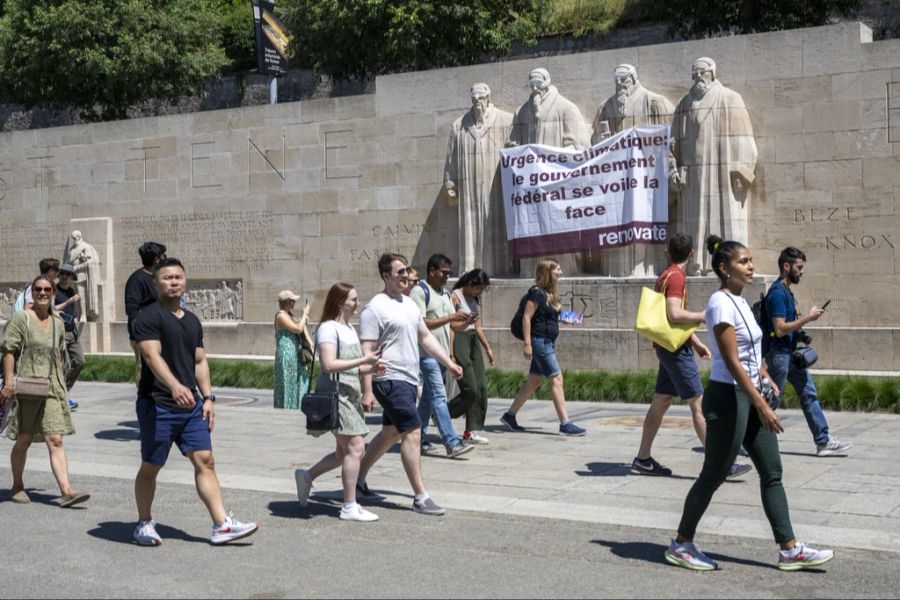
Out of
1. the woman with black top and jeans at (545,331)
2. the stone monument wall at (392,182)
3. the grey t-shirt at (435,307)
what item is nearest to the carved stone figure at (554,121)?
the stone monument wall at (392,182)

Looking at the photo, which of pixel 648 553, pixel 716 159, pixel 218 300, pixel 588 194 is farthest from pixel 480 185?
pixel 648 553

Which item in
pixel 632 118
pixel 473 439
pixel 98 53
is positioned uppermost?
pixel 98 53

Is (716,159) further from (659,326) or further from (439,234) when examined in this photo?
(659,326)

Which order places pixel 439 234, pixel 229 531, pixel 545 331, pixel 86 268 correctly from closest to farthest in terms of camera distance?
pixel 229 531, pixel 545 331, pixel 439 234, pixel 86 268

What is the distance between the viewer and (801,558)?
6301 mm

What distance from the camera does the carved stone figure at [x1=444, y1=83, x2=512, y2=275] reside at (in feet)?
59.7

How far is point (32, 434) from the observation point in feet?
28.3

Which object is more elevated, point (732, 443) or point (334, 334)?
point (334, 334)

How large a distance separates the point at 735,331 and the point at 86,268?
58.4ft

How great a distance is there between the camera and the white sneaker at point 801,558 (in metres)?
6.29

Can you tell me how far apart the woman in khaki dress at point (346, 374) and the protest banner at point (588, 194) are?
31.5 feet

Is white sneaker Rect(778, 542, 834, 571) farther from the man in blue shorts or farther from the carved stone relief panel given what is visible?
the carved stone relief panel

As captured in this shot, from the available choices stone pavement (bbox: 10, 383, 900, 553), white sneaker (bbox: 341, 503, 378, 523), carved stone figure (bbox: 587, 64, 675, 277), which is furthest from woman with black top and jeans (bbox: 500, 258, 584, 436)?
carved stone figure (bbox: 587, 64, 675, 277)

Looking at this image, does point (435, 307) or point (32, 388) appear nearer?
point (32, 388)
